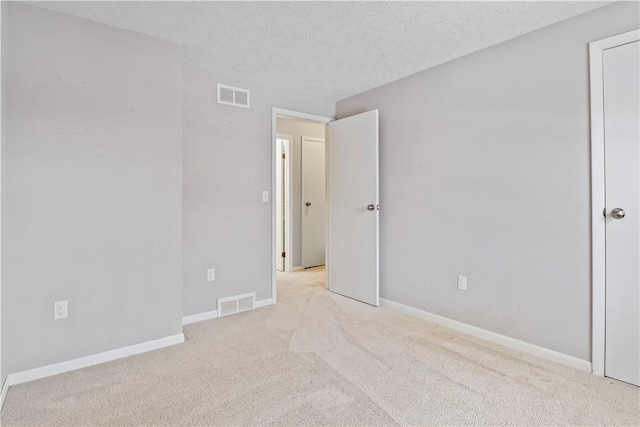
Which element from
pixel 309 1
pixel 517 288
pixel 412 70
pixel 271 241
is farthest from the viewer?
pixel 271 241

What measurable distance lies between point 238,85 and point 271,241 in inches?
59.7

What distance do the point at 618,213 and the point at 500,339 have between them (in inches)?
44.9

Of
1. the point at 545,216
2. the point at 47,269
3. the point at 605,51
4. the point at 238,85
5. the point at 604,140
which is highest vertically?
the point at 238,85

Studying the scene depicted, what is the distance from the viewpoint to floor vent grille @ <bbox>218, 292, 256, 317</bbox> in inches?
121

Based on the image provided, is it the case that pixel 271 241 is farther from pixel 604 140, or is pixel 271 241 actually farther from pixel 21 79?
pixel 604 140

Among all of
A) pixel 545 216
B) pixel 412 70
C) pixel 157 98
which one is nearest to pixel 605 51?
pixel 545 216

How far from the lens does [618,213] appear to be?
1.97 m

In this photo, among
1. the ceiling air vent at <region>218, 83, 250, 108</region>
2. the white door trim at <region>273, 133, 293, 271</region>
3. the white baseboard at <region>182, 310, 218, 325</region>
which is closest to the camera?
the white baseboard at <region>182, 310, 218, 325</region>

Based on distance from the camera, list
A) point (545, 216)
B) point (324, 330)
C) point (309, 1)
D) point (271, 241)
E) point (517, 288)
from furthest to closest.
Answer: point (271, 241)
point (324, 330)
point (517, 288)
point (545, 216)
point (309, 1)

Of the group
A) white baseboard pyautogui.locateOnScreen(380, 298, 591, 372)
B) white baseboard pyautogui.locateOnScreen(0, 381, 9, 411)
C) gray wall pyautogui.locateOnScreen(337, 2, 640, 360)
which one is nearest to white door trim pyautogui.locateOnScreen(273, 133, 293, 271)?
gray wall pyautogui.locateOnScreen(337, 2, 640, 360)

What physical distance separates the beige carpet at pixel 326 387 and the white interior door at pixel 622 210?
22 centimetres

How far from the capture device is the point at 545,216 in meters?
2.27

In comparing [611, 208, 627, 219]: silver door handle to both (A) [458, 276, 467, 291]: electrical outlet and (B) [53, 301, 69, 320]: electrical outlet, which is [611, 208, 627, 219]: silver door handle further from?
(B) [53, 301, 69, 320]: electrical outlet

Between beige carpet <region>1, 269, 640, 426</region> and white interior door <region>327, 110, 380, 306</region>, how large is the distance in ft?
2.99
